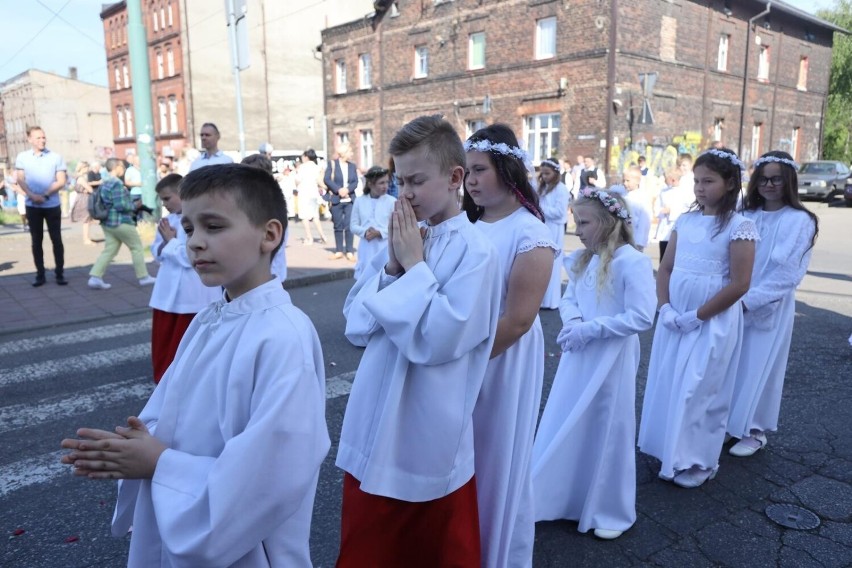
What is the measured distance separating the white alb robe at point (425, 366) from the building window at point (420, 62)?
27.9 metres

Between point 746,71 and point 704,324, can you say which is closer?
point 704,324

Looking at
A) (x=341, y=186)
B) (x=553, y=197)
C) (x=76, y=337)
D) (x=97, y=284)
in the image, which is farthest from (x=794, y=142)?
(x=76, y=337)

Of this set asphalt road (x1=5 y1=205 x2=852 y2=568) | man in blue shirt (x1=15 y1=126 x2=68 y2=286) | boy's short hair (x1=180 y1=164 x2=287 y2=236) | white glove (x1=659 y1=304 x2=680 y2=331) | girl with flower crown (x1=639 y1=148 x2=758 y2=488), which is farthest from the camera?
man in blue shirt (x1=15 y1=126 x2=68 y2=286)

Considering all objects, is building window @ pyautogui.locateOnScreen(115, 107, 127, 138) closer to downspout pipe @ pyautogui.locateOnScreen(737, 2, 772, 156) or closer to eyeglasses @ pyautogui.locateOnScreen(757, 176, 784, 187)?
downspout pipe @ pyautogui.locateOnScreen(737, 2, 772, 156)

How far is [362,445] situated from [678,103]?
25.9 meters

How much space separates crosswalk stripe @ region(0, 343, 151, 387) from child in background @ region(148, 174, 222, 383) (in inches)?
54.2

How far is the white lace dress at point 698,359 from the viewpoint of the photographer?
3625 millimetres

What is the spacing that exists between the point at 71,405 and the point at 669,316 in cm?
435

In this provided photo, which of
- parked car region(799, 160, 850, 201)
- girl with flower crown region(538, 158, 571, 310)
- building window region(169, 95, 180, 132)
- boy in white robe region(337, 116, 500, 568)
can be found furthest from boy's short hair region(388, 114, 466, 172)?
building window region(169, 95, 180, 132)

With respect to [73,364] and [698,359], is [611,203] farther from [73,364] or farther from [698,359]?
[73,364]

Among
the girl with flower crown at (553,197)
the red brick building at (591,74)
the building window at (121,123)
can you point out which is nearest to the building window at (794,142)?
the red brick building at (591,74)

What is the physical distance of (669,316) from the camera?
378cm

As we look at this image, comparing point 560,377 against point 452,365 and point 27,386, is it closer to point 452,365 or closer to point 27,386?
point 452,365

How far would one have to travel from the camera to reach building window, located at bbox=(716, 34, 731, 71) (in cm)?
2667
